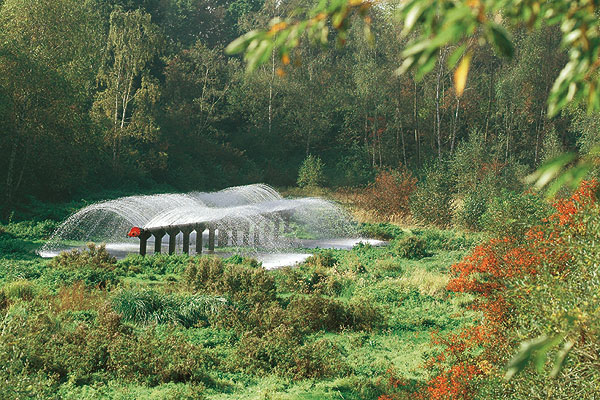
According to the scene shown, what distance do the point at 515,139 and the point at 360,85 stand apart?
31.4 ft

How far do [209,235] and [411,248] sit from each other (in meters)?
4.88

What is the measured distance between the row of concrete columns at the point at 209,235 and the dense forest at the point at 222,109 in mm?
6663

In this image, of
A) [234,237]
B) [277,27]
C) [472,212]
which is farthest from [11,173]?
[277,27]

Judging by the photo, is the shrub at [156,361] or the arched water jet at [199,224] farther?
the arched water jet at [199,224]

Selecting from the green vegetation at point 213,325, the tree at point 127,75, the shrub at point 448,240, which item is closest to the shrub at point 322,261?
the green vegetation at point 213,325

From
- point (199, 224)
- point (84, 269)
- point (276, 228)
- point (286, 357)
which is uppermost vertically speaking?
point (199, 224)

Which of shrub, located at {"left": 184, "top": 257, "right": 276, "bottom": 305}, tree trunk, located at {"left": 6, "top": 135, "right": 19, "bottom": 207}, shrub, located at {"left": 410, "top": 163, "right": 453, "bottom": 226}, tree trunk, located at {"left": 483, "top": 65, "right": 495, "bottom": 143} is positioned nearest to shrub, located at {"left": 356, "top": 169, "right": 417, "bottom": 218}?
shrub, located at {"left": 410, "top": 163, "right": 453, "bottom": 226}

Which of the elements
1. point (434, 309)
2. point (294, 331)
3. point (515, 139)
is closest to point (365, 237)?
point (434, 309)

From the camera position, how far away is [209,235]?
589 inches

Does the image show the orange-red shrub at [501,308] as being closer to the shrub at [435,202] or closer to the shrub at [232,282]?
the shrub at [232,282]

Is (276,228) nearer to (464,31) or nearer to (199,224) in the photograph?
(199,224)

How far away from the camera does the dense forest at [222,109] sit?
20.1 m

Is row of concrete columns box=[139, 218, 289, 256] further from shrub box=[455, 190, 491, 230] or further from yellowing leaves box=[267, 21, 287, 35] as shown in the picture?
yellowing leaves box=[267, 21, 287, 35]

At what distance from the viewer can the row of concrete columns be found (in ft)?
44.6
